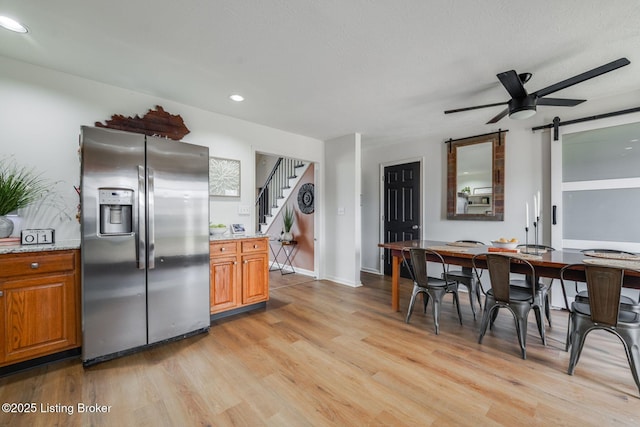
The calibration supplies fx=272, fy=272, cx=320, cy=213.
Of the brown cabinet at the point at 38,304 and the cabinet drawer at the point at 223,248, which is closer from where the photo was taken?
the brown cabinet at the point at 38,304

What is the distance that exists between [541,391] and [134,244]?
3362 millimetres

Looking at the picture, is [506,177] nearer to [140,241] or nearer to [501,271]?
[501,271]

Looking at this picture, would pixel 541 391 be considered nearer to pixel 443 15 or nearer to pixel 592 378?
pixel 592 378

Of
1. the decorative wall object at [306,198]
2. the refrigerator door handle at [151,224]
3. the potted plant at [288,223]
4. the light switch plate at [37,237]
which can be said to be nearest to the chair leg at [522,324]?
the refrigerator door handle at [151,224]

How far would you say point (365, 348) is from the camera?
251 centimetres

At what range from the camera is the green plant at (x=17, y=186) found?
7.47 ft

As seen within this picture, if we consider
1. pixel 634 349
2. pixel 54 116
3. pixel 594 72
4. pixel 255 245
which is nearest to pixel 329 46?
pixel 594 72

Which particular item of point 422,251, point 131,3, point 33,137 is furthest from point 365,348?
point 33,137

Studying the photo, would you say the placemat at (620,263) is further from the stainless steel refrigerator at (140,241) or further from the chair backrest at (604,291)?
the stainless steel refrigerator at (140,241)

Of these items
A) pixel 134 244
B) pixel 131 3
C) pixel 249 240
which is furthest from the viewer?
pixel 249 240

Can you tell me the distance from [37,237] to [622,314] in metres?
4.74

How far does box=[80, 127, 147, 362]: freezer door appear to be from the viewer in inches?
85.7

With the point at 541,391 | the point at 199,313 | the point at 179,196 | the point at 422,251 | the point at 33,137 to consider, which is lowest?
the point at 541,391

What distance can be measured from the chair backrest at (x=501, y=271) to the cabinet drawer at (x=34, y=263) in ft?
11.8
